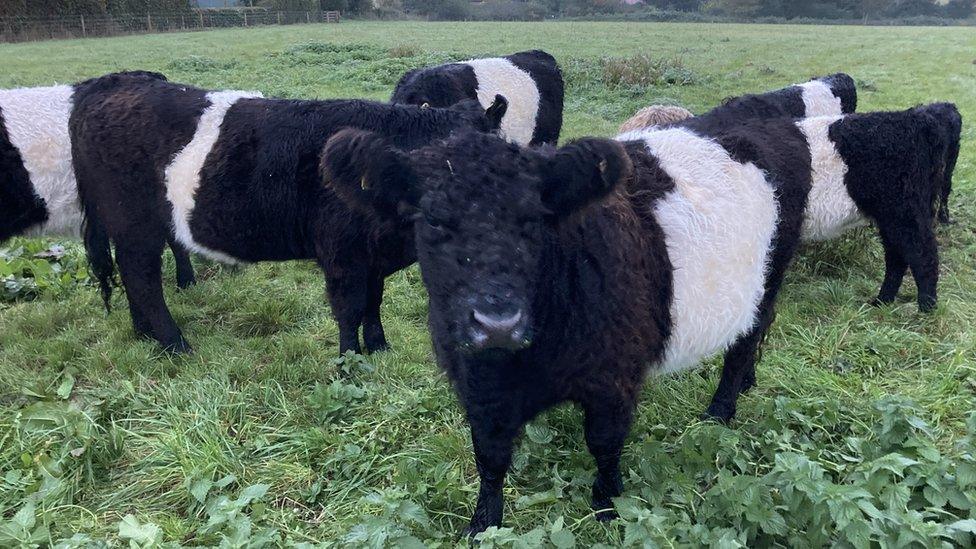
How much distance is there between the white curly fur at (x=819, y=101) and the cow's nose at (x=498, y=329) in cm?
625

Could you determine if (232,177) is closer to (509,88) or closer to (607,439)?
(607,439)

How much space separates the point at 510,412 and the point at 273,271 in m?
3.99

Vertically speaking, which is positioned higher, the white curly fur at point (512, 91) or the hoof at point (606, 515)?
the white curly fur at point (512, 91)

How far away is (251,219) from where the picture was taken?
4062 millimetres

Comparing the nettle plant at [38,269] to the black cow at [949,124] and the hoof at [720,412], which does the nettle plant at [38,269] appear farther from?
the black cow at [949,124]

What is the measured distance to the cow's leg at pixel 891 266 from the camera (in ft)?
15.8

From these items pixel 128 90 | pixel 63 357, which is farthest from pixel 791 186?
pixel 63 357

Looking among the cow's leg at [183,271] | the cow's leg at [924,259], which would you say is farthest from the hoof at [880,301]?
the cow's leg at [183,271]

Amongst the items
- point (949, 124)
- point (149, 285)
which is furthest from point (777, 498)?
point (149, 285)

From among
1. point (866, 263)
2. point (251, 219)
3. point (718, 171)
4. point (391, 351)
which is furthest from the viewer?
point (866, 263)

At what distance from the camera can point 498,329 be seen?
192 centimetres

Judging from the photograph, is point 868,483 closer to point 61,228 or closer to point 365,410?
point 365,410

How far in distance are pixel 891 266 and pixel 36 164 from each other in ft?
21.9

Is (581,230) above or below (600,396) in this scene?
above
